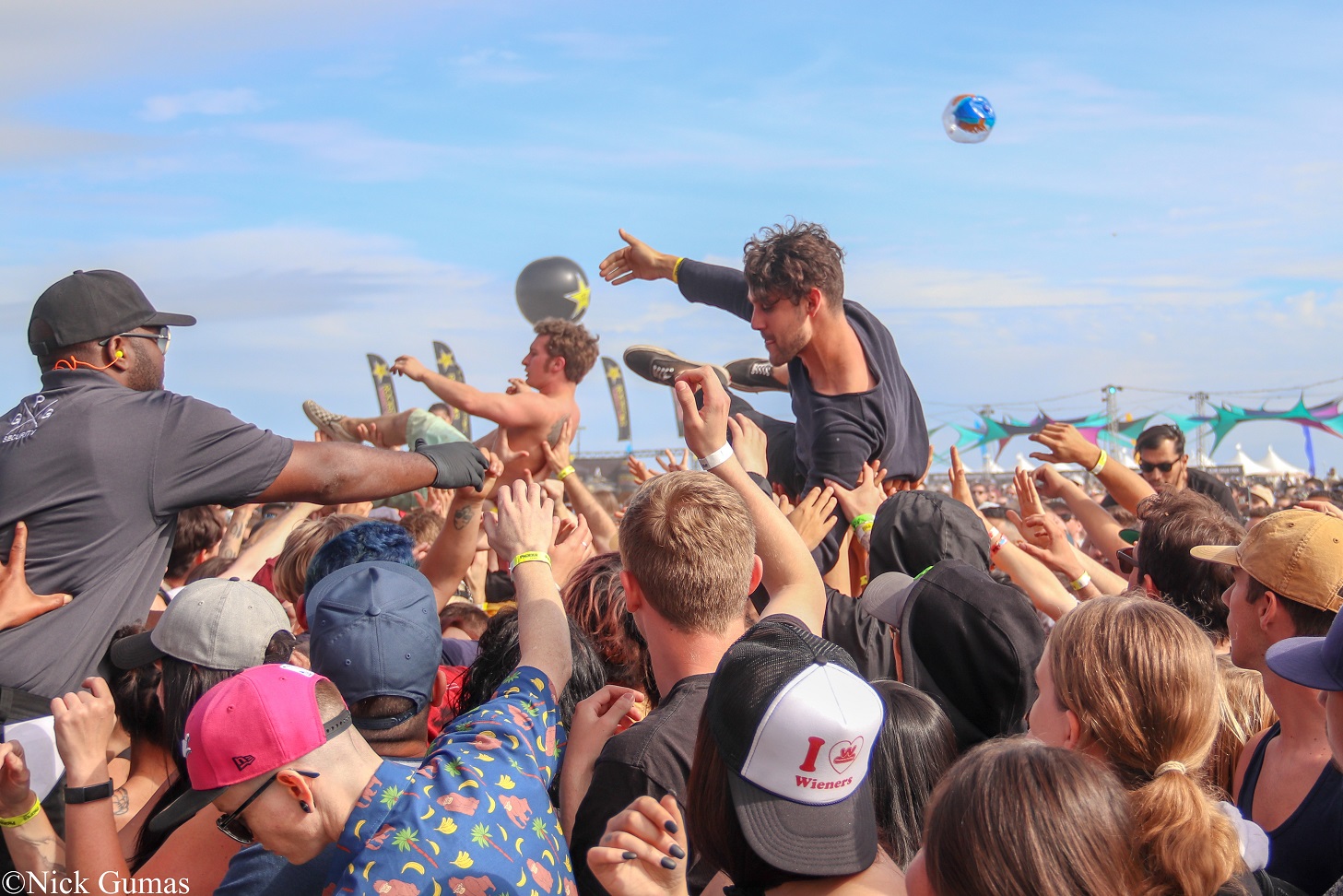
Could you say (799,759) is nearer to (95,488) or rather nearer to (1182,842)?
(1182,842)

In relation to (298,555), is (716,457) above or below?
above

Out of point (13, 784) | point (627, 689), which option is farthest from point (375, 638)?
point (13, 784)

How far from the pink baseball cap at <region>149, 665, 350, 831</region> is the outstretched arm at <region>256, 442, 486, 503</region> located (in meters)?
1.27

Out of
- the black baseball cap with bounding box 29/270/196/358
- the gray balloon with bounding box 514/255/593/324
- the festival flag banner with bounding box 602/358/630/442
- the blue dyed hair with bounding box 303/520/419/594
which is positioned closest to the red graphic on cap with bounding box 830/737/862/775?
the blue dyed hair with bounding box 303/520/419/594

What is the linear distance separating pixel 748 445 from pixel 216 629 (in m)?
2.06

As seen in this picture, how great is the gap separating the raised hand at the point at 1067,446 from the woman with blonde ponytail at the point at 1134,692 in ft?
8.71

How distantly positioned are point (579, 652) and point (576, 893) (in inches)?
33.3

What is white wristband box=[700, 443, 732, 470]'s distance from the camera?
10.4 feet

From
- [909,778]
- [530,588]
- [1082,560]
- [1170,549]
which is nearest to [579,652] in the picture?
[530,588]

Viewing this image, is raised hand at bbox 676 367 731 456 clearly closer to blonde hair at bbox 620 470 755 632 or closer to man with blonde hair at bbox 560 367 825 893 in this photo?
man with blonde hair at bbox 560 367 825 893

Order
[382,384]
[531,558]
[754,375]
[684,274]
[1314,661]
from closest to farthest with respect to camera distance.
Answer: [1314,661]
[531,558]
[684,274]
[754,375]
[382,384]

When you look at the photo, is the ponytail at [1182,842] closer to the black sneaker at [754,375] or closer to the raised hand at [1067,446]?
the raised hand at [1067,446]

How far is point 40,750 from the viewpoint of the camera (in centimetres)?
265

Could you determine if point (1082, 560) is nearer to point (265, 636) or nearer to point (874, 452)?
point (874, 452)
